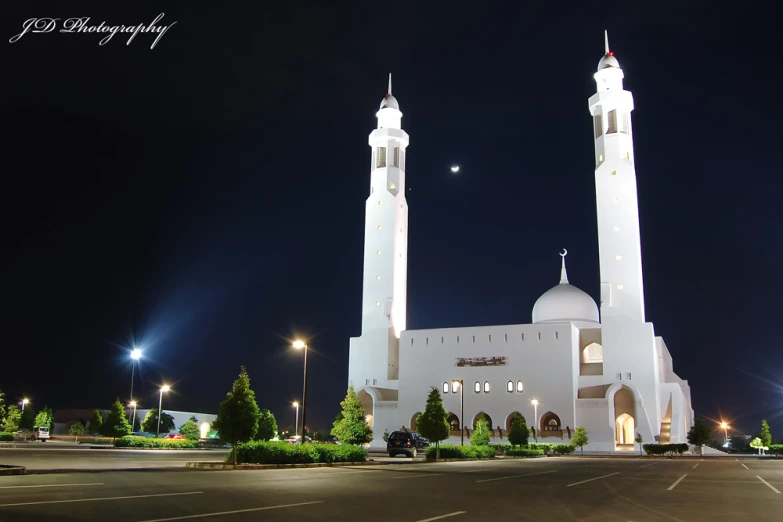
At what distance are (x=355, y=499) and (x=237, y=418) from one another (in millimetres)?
9511

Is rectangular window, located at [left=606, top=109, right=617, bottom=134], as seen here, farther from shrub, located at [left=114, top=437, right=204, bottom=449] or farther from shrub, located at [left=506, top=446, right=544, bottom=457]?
shrub, located at [left=114, top=437, right=204, bottom=449]

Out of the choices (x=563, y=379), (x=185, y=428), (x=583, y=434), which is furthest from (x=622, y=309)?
(x=185, y=428)

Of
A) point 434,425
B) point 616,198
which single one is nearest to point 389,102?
point 616,198

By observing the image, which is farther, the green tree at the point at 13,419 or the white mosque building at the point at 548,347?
the green tree at the point at 13,419

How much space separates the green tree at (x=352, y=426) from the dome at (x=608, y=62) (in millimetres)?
41087

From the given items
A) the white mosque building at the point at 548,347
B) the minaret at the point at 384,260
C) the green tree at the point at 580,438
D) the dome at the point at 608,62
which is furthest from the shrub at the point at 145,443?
the dome at the point at 608,62

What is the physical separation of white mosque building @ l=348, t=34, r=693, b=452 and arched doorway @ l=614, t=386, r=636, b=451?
0.10 metres

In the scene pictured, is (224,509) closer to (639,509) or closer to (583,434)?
(639,509)

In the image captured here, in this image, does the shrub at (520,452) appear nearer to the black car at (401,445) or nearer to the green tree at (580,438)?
the black car at (401,445)

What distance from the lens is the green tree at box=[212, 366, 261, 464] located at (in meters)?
19.5

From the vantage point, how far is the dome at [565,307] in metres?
62.1

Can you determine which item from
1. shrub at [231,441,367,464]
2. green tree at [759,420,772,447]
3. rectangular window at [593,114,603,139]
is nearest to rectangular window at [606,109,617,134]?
rectangular window at [593,114,603,139]

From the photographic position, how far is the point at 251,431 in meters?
19.8

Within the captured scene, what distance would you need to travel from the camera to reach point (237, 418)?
64.4 ft
